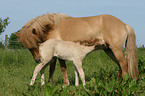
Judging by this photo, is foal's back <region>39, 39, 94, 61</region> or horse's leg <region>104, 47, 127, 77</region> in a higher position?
foal's back <region>39, 39, 94, 61</region>

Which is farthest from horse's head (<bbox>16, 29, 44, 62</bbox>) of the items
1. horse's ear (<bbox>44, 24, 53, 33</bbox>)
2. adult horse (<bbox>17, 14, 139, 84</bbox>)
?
horse's ear (<bbox>44, 24, 53, 33</bbox>)

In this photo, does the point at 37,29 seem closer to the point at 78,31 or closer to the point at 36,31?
the point at 36,31

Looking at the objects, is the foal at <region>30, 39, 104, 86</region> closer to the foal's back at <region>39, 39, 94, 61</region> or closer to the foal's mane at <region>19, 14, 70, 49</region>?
the foal's back at <region>39, 39, 94, 61</region>

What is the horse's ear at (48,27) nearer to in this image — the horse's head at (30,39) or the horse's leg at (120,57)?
the horse's head at (30,39)

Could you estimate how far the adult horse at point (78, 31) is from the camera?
16.8ft

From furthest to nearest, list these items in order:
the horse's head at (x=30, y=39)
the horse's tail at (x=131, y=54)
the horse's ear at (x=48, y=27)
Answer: the horse's tail at (x=131, y=54) → the horse's ear at (x=48, y=27) → the horse's head at (x=30, y=39)

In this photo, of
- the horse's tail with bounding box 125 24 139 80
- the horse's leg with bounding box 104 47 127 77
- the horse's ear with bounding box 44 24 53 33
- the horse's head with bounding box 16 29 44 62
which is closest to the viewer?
the horse's head with bounding box 16 29 44 62

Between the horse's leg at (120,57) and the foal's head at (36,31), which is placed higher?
the foal's head at (36,31)

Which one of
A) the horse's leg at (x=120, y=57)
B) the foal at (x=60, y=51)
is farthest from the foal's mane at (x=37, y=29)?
the horse's leg at (x=120, y=57)

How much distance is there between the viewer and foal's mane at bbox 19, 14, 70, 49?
5.13 meters

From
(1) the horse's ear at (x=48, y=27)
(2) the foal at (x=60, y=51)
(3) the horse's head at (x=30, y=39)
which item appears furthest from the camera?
(1) the horse's ear at (x=48, y=27)

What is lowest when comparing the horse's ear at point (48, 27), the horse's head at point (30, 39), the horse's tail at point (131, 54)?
the horse's tail at point (131, 54)

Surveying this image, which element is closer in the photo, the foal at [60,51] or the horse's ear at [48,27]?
the foal at [60,51]

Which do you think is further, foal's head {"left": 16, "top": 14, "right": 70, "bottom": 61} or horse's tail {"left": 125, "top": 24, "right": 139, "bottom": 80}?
horse's tail {"left": 125, "top": 24, "right": 139, "bottom": 80}
